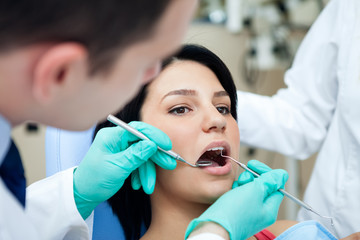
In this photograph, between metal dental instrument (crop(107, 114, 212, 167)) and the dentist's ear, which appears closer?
the dentist's ear

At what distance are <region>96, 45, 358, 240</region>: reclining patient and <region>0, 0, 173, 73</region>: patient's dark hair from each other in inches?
26.1

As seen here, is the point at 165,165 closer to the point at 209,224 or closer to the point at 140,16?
the point at 209,224

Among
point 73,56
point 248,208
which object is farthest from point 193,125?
point 73,56

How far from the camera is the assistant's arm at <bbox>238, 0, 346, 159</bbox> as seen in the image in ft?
5.42

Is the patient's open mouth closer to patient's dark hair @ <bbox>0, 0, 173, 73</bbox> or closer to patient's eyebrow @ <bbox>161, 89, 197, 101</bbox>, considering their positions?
patient's eyebrow @ <bbox>161, 89, 197, 101</bbox>

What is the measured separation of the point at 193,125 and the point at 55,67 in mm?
709

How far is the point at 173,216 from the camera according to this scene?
4.26ft

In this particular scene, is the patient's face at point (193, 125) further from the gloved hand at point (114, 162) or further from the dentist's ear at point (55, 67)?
the dentist's ear at point (55, 67)

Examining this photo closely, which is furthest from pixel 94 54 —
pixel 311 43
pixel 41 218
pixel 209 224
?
pixel 311 43

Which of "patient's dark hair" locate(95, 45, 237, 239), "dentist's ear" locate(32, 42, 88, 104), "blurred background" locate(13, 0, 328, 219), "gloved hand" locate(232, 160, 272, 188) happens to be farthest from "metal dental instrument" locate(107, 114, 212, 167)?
"blurred background" locate(13, 0, 328, 219)

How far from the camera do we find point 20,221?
27.9 inches

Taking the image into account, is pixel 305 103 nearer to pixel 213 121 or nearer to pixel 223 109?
pixel 223 109

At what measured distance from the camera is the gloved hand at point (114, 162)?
114cm

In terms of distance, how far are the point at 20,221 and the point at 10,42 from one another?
1.10ft
